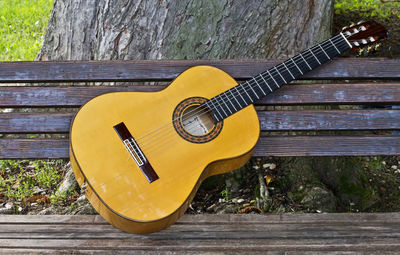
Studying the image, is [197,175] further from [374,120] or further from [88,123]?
[374,120]

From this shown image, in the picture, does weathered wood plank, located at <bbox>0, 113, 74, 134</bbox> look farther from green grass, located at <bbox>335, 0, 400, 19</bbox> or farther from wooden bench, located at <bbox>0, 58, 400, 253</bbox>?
green grass, located at <bbox>335, 0, 400, 19</bbox>

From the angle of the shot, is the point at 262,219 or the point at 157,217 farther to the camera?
the point at 262,219

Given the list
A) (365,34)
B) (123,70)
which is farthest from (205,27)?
(365,34)

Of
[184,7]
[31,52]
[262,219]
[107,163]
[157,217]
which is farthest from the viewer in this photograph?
[31,52]

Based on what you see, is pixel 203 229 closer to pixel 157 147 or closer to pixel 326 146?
pixel 157 147

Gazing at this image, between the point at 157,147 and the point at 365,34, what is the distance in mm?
1332

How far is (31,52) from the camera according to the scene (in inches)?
171

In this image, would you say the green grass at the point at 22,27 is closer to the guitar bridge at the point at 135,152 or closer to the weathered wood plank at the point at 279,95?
the weathered wood plank at the point at 279,95

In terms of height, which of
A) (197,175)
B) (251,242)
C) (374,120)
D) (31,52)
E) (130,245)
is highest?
(374,120)

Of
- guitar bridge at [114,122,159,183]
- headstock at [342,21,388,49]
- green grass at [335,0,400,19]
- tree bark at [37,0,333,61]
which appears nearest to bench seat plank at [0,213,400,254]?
guitar bridge at [114,122,159,183]

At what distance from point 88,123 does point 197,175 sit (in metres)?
0.61

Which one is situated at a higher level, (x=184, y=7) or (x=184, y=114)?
(x=184, y=7)

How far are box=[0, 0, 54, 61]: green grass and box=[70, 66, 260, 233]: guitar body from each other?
2628mm

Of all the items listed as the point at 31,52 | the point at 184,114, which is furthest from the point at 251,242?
the point at 31,52
